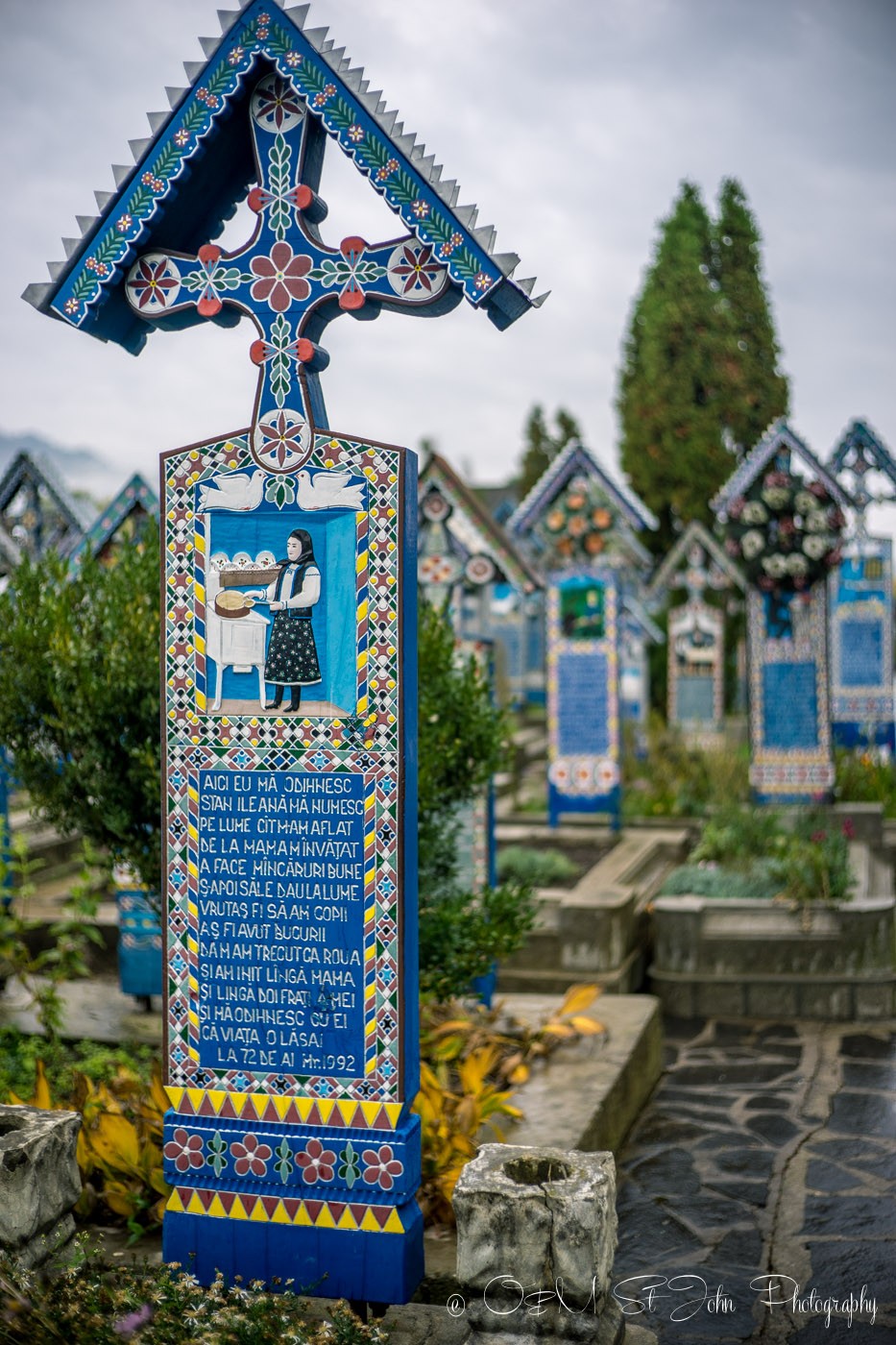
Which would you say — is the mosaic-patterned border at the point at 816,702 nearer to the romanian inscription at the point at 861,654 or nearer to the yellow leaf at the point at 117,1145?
the romanian inscription at the point at 861,654

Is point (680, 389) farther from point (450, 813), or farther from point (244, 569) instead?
point (244, 569)

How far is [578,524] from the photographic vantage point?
13.1 meters

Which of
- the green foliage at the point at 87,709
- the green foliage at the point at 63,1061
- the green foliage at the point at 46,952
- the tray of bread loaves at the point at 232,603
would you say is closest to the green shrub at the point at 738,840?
the green foliage at the point at 46,952

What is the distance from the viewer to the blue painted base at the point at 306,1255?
12.7ft

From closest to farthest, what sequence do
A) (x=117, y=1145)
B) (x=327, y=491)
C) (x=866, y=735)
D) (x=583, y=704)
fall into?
(x=327, y=491) < (x=117, y=1145) < (x=583, y=704) < (x=866, y=735)

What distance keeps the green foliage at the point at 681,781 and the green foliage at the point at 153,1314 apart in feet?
31.9

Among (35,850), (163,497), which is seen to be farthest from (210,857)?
(35,850)

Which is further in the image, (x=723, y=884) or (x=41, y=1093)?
(x=723, y=884)

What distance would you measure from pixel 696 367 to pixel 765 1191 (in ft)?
72.0

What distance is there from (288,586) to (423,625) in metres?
2.04

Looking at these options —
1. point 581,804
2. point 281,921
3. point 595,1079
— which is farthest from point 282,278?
point 581,804

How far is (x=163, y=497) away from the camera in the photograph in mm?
4199

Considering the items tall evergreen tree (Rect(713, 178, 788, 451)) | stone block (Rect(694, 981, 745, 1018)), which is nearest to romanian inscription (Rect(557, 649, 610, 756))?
stone block (Rect(694, 981, 745, 1018))

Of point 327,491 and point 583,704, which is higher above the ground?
point 327,491
